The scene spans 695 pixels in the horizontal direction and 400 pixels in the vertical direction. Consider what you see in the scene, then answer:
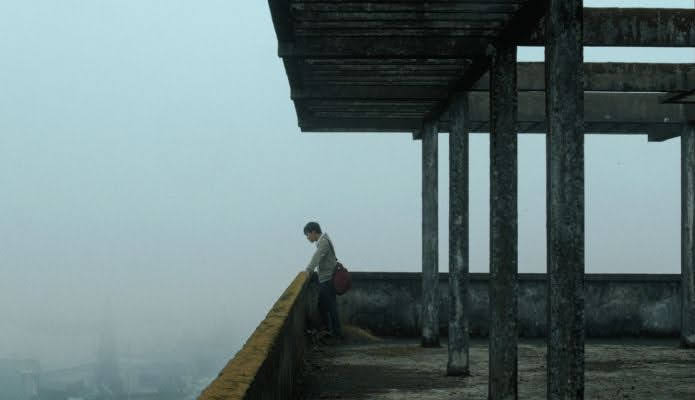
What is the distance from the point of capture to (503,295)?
791 cm

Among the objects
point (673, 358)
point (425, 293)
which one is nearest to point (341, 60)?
point (425, 293)

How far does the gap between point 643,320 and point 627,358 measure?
340 cm

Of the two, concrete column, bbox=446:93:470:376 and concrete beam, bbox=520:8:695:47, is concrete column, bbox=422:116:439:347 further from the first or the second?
concrete beam, bbox=520:8:695:47

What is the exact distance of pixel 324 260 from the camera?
45.9ft

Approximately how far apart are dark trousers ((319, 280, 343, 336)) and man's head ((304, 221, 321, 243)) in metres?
0.80

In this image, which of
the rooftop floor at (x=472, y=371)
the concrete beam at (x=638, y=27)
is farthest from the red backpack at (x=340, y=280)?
the concrete beam at (x=638, y=27)

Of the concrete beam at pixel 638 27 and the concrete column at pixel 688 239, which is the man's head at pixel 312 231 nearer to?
the concrete column at pixel 688 239

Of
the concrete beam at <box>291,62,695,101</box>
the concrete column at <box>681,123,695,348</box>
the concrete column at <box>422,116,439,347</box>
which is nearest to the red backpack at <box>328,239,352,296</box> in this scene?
the concrete column at <box>422,116,439,347</box>

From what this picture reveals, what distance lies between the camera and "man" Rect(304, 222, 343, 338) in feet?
45.0

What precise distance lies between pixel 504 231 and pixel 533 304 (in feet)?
26.9

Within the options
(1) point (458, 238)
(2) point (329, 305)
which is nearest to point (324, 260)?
(2) point (329, 305)

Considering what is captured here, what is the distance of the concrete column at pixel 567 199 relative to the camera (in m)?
6.02

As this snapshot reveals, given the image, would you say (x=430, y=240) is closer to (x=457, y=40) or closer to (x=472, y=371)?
(x=472, y=371)

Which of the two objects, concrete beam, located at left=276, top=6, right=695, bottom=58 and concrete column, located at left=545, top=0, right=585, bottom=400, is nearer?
concrete column, located at left=545, top=0, right=585, bottom=400
